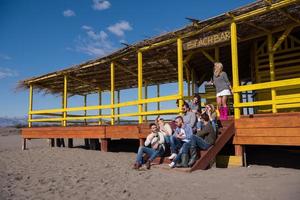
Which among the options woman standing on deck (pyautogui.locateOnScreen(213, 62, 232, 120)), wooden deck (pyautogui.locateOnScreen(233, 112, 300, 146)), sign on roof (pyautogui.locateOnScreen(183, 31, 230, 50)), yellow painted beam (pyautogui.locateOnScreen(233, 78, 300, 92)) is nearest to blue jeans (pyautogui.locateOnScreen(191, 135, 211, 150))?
wooden deck (pyautogui.locateOnScreen(233, 112, 300, 146))

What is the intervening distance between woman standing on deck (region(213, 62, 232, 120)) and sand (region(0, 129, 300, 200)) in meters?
1.66

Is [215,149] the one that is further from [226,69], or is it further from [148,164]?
[226,69]

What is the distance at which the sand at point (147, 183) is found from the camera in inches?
240

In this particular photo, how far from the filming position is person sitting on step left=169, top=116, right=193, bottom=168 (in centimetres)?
873

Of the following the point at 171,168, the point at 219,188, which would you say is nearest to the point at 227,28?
the point at 171,168

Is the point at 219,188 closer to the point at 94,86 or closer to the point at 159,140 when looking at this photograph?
the point at 159,140

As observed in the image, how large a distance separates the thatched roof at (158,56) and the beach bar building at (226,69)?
3 cm

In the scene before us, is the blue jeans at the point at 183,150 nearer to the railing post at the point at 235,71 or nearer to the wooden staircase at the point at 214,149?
the wooden staircase at the point at 214,149

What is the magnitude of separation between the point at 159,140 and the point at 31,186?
3.60 m

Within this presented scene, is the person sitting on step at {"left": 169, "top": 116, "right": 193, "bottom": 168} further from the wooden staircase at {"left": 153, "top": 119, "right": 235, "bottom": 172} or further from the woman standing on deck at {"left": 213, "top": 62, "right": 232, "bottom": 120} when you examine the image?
the woman standing on deck at {"left": 213, "top": 62, "right": 232, "bottom": 120}

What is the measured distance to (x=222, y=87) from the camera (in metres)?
9.38

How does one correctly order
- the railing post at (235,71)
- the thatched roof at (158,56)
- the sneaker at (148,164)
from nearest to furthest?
the railing post at (235,71) → the sneaker at (148,164) → the thatched roof at (158,56)

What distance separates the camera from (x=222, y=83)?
369 inches

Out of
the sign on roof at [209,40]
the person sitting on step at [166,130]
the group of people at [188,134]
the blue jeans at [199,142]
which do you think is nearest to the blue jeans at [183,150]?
the group of people at [188,134]
